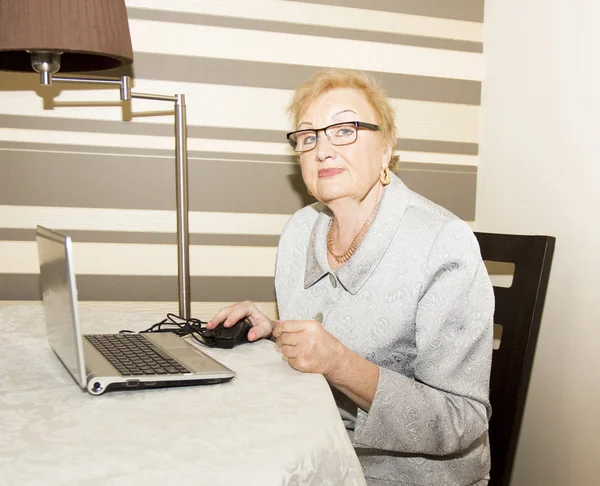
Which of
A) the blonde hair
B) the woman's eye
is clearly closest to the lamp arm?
the blonde hair

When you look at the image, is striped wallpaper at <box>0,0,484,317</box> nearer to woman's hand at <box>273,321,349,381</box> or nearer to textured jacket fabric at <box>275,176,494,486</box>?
textured jacket fabric at <box>275,176,494,486</box>

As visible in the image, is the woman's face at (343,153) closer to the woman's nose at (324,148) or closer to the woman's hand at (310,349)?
the woman's nose at (324,148)

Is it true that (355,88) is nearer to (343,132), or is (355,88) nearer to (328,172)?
(343,132)

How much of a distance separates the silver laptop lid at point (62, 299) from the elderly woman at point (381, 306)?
1.22 feet

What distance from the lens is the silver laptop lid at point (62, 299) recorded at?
3.04 ft

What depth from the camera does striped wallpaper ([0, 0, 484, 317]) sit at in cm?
197

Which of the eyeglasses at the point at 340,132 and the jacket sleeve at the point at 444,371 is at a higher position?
the eyeglasses at the point at 340,132

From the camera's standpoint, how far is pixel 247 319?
149cm

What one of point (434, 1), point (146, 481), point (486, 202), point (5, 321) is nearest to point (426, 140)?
point (486, 202)

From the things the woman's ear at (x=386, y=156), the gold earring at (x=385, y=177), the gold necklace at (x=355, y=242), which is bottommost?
the gold necklace at (x=355, y=242)

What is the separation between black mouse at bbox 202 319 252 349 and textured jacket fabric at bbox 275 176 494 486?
23 centimetres

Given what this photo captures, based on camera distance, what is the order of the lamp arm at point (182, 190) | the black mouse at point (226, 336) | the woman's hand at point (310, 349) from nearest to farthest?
the woman's hand at point (310, 349), the black mouse at point (226, 336), the lamp arm at point (182, 190)

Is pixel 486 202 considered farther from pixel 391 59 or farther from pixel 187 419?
pixel 187 419

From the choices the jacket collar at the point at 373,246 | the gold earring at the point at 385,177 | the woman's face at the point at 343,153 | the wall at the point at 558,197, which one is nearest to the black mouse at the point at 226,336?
the jacket collar at the point at 373,246
